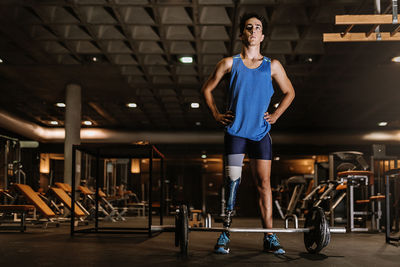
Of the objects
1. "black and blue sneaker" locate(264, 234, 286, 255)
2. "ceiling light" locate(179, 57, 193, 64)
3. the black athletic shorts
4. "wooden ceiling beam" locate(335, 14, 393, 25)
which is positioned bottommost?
"black and blue sneaker" locate(264, 234, 286, 255)

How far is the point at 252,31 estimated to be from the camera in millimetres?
2811

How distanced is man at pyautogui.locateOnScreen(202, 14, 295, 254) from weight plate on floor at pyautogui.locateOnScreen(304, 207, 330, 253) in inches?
9.0

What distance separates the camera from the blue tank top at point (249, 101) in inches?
109

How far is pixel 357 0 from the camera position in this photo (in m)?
5.55

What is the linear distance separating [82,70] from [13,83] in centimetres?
191

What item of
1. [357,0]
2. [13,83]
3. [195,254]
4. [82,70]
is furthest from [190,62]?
[195,254]

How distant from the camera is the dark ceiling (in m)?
6.04

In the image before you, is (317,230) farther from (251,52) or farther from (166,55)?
(166,55)

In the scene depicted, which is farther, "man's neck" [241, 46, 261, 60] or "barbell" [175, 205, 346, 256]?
"man's neck" [241, 46, 261, 60]

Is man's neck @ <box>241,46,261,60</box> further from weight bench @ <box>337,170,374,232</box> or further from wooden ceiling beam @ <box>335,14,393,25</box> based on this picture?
weight bench @ <box>337,170,374,232</box>

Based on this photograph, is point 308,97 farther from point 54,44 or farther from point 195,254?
point 195,254

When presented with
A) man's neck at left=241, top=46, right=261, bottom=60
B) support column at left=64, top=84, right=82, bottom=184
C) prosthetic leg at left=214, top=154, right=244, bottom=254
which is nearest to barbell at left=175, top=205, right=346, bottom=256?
prosthetic leg at left=214, top=154, right=244, bottom=254

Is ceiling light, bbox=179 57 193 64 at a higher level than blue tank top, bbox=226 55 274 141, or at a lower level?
higher

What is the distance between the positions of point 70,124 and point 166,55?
2855mm
